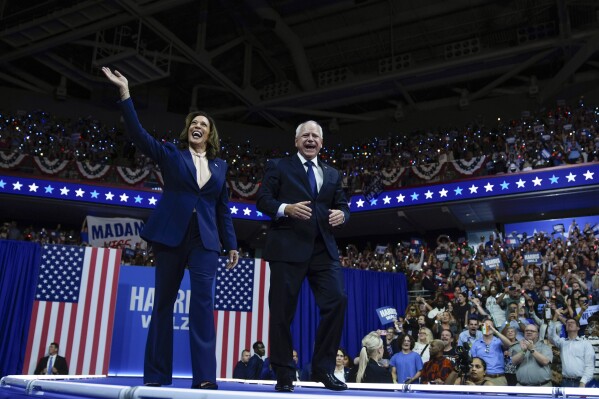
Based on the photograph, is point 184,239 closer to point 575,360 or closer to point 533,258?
point 575,360

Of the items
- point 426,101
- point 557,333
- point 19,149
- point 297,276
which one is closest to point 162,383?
point 297,276

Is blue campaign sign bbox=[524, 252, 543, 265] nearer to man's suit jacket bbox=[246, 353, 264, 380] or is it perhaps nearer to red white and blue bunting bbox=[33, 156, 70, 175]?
man's suit jacket bbox=[246, 353, 264, 380]

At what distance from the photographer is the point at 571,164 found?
15.9 meters

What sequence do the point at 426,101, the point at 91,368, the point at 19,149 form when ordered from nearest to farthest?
the point at 91,368, the point at 19,149, the point at 426,101

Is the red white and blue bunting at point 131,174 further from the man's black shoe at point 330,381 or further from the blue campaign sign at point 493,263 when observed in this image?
the man's black shoe at point 330,381

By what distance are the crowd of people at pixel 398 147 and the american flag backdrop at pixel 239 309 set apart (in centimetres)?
789

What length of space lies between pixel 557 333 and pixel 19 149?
16.1 m

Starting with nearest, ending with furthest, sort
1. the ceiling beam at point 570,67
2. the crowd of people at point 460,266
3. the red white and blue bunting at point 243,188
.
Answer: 1. the crowd of people at point 460,266
2. the ceiling beam at point 570,67
3. the red white and blue bunting at point 243,188

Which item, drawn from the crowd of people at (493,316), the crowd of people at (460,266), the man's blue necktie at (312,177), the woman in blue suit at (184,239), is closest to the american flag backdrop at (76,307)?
the crowd of people at (460,266)

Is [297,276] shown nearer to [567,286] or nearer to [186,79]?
[567,286]

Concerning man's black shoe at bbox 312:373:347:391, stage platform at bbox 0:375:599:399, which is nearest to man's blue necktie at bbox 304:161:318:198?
man's black shoe at bbox 312:373:347:391

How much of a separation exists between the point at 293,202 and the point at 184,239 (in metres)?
0.63

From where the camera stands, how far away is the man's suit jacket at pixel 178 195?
305cm

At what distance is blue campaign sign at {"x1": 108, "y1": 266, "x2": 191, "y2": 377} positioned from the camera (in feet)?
33.4
